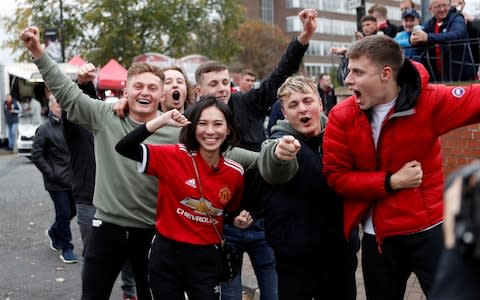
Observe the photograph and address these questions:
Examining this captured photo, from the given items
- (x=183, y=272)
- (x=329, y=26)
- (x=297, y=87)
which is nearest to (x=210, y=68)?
(x=297, y=87)

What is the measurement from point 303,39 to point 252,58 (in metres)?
55.4

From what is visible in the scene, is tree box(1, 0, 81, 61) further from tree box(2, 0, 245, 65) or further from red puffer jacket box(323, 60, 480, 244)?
red puffer jacket box(323, 60, 480, 244)

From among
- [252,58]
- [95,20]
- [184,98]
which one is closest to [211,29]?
[95,20]

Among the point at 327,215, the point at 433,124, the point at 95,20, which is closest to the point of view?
the point at 433,124

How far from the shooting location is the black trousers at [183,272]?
3346 mm

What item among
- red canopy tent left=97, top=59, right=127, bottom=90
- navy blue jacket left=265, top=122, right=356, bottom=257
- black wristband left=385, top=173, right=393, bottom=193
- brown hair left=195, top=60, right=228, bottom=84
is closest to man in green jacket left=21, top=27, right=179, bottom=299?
brown hair left=195, top=60, right=228, bottom=84

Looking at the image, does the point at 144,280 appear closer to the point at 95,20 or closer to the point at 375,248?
the point at 375,248

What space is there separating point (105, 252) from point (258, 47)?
183ft

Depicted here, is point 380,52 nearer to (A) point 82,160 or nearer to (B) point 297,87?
(B) point 297,87

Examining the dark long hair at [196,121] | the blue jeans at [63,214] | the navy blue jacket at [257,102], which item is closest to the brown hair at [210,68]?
the navy blue jacket at [257,102]

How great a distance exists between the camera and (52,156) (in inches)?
276

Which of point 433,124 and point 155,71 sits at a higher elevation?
point 155,71

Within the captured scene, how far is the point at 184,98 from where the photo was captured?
14.7 ft

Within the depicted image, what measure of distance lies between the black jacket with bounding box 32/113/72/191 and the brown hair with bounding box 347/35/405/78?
4748 mm
